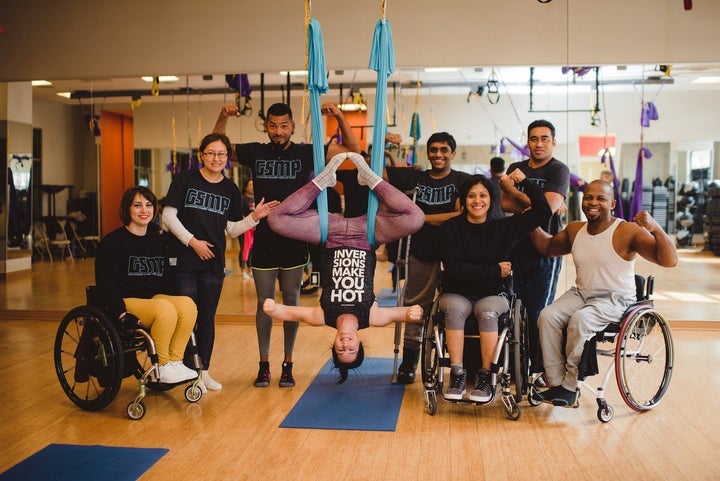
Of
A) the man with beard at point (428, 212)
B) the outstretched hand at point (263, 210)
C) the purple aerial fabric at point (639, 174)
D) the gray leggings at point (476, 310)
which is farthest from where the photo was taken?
the purple aerial fabric at point (639, 174)

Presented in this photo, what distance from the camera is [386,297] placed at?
7039mm

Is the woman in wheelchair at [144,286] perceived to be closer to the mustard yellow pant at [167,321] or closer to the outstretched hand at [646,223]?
the mustard yellow pant at [167,321]

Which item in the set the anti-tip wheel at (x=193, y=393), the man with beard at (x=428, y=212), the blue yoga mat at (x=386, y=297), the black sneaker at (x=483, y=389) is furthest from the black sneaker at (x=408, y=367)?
the blue yoga mat at (x=386, y=297)

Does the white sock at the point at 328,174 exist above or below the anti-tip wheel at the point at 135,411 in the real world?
above

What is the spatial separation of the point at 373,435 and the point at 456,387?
0.50 metres

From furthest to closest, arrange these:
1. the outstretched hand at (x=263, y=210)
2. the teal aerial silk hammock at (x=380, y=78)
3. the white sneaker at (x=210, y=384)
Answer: the white sneaker at (x=210, y=384)
the outstretched hand at (x=263, y=210)
the teal aerial silk hammock at (x=380, y=78)

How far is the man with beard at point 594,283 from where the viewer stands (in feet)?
11.1

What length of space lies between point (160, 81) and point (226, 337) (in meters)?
2.46

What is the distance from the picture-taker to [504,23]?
18.4 ft

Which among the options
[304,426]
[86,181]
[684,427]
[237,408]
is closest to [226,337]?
[237,408]

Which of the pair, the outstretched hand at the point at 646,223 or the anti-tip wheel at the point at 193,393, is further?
the anti-tip wheel at the point at 193,393

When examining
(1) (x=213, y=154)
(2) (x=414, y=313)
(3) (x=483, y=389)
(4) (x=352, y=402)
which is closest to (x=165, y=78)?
(1) (x=213, y=154)

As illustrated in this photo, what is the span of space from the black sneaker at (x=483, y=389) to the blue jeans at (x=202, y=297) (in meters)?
1.47

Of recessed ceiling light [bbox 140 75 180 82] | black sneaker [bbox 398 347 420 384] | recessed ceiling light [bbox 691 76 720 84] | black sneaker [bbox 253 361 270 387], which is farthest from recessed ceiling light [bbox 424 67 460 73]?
black sneaker [bbox 253 361 270 387]
